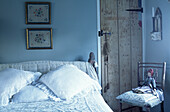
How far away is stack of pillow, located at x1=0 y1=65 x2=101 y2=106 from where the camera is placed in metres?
2.22

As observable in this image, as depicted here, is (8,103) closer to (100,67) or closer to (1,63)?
(1,63)

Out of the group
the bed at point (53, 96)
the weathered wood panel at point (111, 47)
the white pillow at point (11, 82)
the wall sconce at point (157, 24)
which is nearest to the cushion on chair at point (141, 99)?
the bed at point (53, 96)

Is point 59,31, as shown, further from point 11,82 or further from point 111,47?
point 11,82

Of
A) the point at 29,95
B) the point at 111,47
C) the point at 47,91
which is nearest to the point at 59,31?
the point at 111,47

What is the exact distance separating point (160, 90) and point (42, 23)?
6.50 feet

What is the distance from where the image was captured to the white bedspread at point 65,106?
1902 mm

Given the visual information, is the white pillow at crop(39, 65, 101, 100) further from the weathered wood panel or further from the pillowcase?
the weathered wood panel

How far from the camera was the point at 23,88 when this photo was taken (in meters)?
2.32

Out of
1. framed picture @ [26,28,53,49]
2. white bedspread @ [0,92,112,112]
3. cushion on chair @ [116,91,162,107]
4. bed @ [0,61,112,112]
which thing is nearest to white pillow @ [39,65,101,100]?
bed @ [0,61,112,112]

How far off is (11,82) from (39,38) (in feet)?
2.93

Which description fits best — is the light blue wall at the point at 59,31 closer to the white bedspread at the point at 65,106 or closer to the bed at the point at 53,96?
the bed at the point at 53,96

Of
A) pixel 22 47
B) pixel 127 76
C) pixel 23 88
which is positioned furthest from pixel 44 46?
pixel 127 76

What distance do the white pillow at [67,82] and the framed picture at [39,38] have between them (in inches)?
23.2

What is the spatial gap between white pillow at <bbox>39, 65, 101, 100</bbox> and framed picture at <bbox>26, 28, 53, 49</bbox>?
1.93 feet
